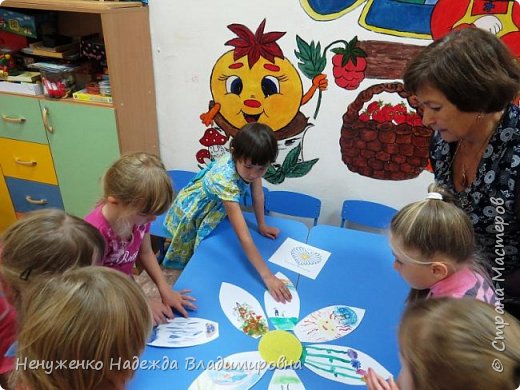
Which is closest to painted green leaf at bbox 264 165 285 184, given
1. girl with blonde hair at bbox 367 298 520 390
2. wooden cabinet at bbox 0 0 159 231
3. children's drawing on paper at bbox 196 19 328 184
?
children's drawing on paper at bbox 196 19 328 184

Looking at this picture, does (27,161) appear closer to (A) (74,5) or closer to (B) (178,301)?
(A) (74,5)

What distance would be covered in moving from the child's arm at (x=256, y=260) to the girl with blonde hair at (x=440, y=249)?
45 centimetres

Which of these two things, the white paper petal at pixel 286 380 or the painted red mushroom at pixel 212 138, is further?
the painted red mushroom at pixel 212 138

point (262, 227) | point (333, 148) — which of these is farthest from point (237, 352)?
point (333, 148)

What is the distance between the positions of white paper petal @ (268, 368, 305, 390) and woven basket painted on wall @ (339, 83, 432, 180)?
1346mm

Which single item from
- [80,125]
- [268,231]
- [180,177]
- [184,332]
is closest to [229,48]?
[180,177]

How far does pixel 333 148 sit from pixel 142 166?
4.04 feet

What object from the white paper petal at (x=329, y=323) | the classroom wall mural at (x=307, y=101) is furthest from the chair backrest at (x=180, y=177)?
the white paper petal at (x=329, y=323)

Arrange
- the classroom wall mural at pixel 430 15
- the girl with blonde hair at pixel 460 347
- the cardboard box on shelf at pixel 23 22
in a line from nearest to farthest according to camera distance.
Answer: the girl with blonde hair at pixel 460 347 < the classroom wall mural at pixel 430 15 < the cardboard box on shelf at pixel 23 22

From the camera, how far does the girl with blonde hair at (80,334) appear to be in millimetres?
664

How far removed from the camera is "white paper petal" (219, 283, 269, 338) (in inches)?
47.7

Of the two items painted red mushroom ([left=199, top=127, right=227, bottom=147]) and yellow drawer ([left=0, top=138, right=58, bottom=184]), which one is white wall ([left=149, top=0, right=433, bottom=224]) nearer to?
painted red mushroom ([left=199, top=127, right=227, bottom=147])

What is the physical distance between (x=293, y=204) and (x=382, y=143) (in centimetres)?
58

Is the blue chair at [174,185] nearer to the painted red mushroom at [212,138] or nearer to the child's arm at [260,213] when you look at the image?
the painted red mushroom at [212,138]
